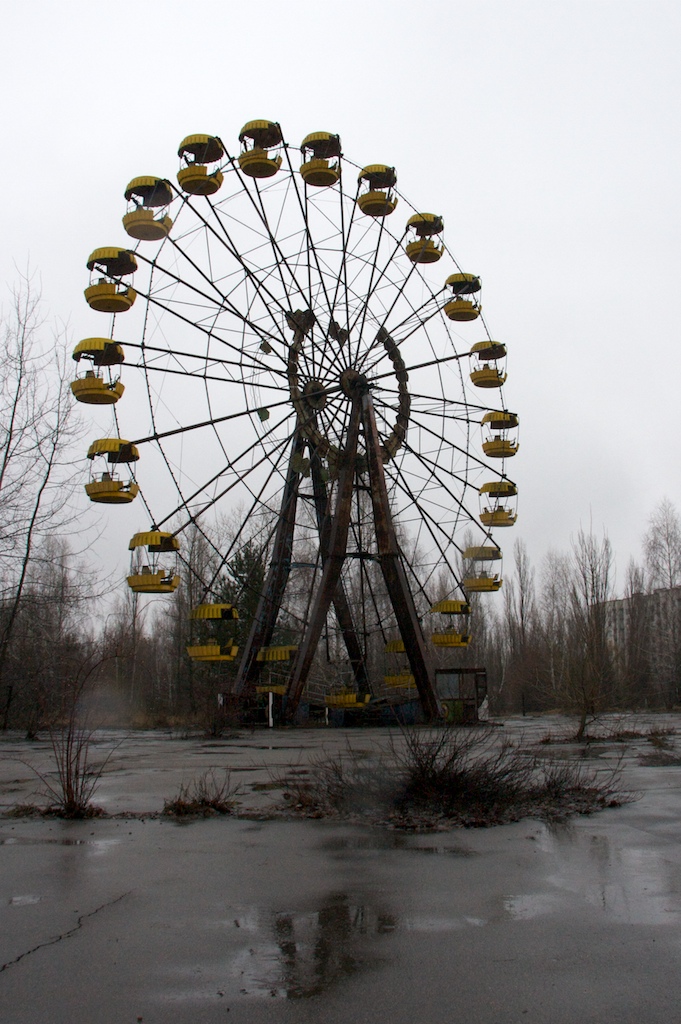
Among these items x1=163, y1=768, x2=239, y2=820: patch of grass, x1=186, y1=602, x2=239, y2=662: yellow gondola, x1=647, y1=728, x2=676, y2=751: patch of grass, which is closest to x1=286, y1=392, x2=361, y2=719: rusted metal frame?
x1=186, y1=602, x2=239, y2=662: yellow gondola

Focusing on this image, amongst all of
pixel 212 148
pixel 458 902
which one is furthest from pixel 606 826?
pixel 212 148

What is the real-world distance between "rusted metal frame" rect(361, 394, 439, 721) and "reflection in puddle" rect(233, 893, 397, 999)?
2100 centimetres

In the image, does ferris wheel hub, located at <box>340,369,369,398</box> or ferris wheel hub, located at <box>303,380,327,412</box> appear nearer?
ferris wheel hub, located at <box>340,369,369,398</box>

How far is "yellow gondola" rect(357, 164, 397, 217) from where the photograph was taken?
28.4 meters

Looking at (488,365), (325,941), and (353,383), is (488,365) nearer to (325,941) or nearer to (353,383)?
(353,383)

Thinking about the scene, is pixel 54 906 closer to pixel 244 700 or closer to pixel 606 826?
pixel 606 826

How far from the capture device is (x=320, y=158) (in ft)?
90.6

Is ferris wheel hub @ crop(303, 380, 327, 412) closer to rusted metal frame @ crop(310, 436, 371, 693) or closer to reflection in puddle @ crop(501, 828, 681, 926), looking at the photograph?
rusted metal frame @ crop(310, 436, 371, 693)

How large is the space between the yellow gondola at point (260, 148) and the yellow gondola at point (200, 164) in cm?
81

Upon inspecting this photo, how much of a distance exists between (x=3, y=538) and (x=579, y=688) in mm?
17330

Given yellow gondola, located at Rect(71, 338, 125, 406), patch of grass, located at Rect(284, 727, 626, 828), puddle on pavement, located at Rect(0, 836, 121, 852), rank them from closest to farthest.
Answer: puddle on pavement, located at Rect(0, 836, 121, 852)
patch of grass, located at Rect(284, 727, 626, 828)
yellow gondola, located at Rect(71, 338, 125, 406)

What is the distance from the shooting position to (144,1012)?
4.41 metres

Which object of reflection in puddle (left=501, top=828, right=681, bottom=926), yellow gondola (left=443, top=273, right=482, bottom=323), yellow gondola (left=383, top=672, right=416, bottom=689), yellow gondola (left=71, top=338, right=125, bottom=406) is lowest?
reflection in puddle (left=501, top=828, right=681, bottom=926)

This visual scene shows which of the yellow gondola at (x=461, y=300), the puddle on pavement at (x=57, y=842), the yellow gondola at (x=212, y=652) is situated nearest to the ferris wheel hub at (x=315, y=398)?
the yellow gondola at (x=461, y=300)
